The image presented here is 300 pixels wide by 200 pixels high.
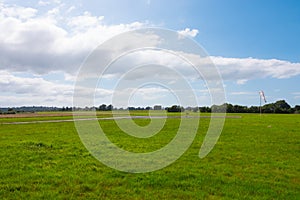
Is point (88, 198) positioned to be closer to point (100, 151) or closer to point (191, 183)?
point (191, 183)

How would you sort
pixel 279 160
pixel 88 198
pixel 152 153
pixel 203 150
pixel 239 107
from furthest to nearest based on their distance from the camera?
1. pixel 239 107
2. pixel 203 150
3. pixel 152 153
4. pixel 279 160
5. pixel 88 198

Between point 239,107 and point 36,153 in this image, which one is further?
point 239,107

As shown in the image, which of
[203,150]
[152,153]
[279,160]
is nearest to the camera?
[279,160]

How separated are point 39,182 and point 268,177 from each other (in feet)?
24.1

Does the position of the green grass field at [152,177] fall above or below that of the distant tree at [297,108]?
below

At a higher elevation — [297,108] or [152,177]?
[297,108]

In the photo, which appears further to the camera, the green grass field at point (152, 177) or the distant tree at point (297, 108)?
the distant tree at point (297, 108)

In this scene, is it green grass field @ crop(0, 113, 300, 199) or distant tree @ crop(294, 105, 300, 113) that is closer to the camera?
green grass field @ crop(0, 113, 300, 199)

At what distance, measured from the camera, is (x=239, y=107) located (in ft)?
378

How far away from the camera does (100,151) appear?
14727 mm

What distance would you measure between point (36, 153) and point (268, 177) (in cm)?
974

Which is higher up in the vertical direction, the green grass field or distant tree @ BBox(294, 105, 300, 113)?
distant tree @ BBox(294, 105, 300, 113)

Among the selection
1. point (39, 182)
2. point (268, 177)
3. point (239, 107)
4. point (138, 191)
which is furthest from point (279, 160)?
point (239, 107)

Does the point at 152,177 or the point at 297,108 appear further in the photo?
the point at 297,108
